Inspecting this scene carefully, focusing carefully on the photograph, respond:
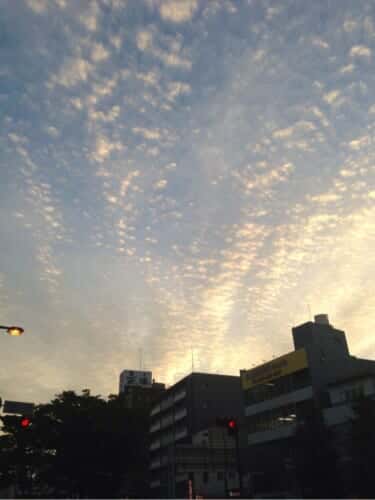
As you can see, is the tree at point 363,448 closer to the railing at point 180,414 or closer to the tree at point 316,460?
the tree at point 316,460

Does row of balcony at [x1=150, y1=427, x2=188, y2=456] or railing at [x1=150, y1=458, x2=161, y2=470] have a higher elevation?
row of balcony at [x1=150, y1=427, x2=188, y2=456]

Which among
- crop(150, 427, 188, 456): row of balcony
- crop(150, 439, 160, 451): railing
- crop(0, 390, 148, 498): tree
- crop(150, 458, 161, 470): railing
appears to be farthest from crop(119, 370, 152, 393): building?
crop(0, 390, 148, 498): tree

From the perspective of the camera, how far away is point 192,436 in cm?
6962

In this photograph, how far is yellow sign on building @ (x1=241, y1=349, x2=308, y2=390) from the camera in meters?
51.6

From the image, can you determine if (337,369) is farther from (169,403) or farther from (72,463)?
(169,403)

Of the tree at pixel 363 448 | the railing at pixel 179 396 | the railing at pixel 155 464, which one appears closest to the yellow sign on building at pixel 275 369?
the tree at pixel 363 448

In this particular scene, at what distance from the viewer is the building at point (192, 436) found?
62781 mm

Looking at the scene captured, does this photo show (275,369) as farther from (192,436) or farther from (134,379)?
(134,379)

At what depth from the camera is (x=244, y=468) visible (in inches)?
2467

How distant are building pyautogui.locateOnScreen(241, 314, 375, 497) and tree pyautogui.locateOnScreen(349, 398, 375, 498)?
6.53 meters

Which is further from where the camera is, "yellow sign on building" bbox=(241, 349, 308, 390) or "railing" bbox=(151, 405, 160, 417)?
"railing" bbox=(151, 405, 160, 417)

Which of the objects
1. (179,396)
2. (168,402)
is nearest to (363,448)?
(179,396)

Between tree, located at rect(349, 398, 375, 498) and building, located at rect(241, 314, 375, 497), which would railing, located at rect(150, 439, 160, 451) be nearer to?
building, located at rect(241, 314, 375, 497)

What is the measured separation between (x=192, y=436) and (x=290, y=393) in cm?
2436
